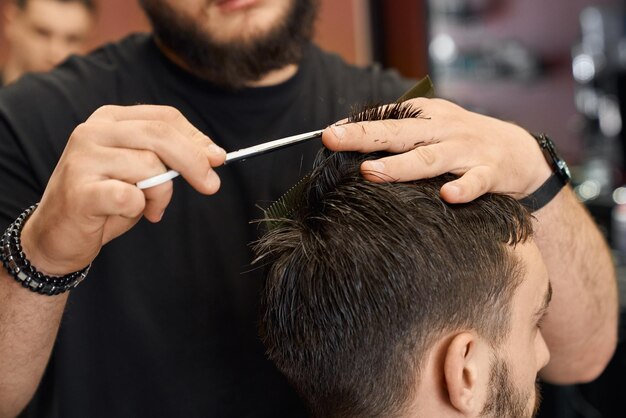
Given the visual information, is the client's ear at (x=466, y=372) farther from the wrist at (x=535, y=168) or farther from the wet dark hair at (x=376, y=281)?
the wrist at (x=535, y=168)

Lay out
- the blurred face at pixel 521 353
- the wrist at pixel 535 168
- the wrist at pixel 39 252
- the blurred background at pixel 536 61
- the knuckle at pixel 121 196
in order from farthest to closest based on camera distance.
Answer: the blurred background at pixel 536 61 → the wrist at pixel 535 168 → the blurred face at pixel 521 353 → the wrist at pixel 39 252 → the knuckle at pixel 121 196

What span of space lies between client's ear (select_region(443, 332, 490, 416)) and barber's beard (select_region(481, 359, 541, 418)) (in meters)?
0.02

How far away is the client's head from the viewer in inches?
41.3

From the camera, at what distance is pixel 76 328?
4.54 feet

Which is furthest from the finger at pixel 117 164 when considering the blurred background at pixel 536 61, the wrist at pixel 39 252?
the blurred background at pixel 536 61

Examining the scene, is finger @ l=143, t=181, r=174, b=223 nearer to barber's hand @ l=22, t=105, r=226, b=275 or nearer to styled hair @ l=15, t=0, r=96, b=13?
barber's hand @ l=22, t=105, r=226, b=275

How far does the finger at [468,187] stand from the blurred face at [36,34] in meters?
1.91

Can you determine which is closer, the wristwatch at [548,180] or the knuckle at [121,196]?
the knuckle at [121,196]

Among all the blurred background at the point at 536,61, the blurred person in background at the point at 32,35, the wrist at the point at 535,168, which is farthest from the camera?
the blurred background at the point at 536,61

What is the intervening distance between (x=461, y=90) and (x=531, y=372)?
368 centimetres

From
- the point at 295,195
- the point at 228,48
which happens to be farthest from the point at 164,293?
the point at 228,48

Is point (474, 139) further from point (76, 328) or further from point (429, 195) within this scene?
point (76, 328)

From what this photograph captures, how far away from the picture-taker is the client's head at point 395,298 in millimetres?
1048

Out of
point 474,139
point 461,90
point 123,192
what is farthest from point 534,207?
point 461,90
